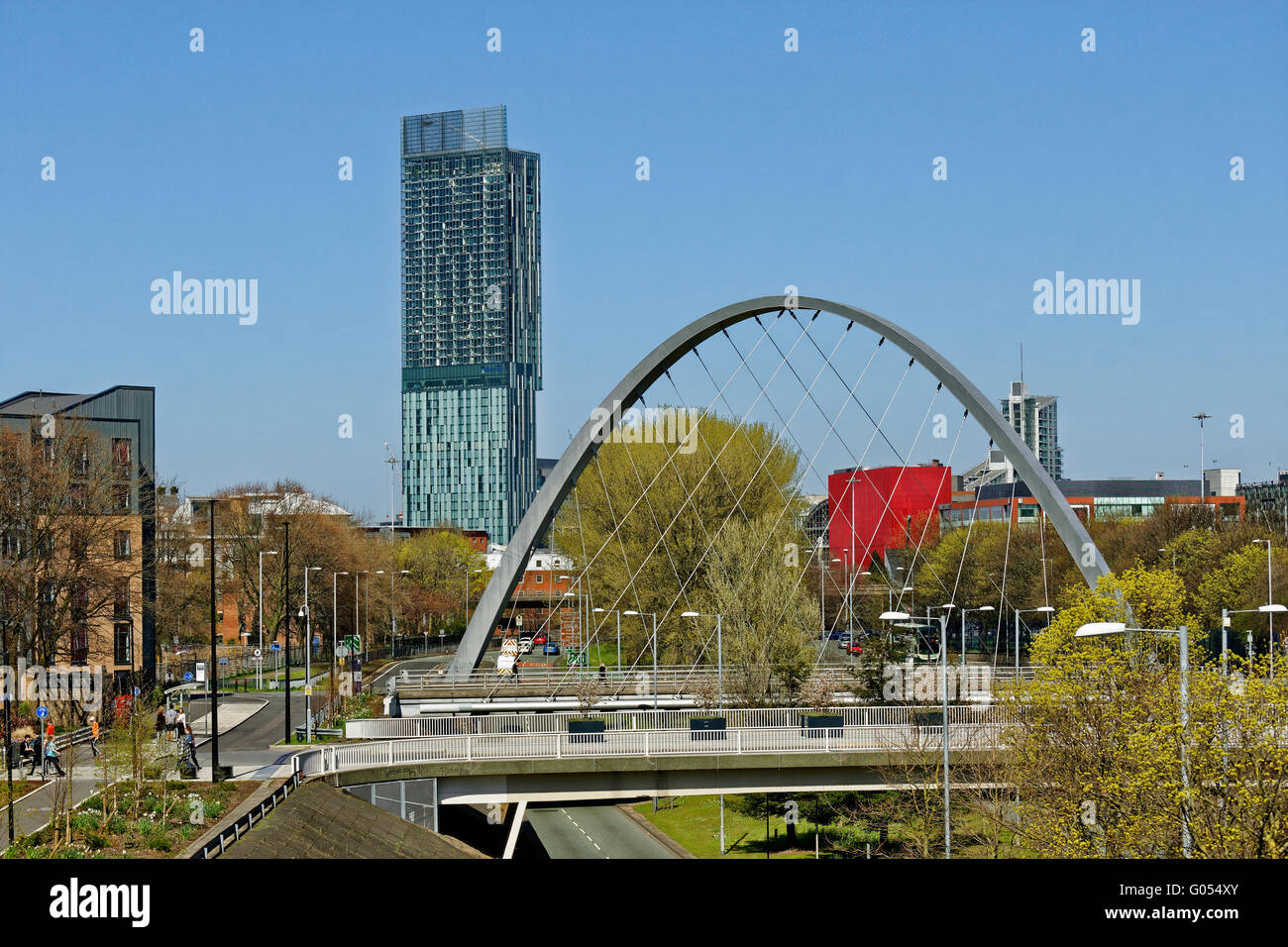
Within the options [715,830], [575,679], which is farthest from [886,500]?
[715,830]

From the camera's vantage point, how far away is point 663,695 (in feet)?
165

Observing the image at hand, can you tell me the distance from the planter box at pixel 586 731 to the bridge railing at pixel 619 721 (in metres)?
0.26

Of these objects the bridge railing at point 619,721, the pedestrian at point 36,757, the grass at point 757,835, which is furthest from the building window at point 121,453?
the grass at point 757,835

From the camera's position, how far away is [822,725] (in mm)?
36562

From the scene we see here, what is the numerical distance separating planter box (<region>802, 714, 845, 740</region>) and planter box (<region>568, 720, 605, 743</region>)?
5480 millimetres

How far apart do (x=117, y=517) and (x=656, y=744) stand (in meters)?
26.9

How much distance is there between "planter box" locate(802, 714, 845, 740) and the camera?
3456 cm

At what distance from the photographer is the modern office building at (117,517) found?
153 ft

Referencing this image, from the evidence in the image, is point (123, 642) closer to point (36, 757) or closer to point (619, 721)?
point (36, 757)

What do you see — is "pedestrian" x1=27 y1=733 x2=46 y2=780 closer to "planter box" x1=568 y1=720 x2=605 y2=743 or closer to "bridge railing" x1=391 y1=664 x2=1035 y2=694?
"planter box" x1=568 y1=720 x2=605 y2=743

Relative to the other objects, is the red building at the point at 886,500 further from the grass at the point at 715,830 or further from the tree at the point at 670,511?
the grass at the point at 715,830
